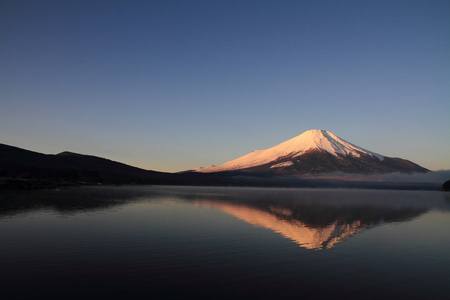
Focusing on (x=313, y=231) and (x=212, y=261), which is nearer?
(x=212, y=261)

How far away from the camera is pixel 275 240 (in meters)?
18.2

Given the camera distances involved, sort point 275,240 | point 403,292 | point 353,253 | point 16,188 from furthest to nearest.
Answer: point 16,188 < point 275,240 < point 353,253 < point 403,292

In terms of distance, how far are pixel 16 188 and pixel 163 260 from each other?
172 ft

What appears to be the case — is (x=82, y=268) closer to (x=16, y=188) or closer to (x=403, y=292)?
(x=403, y=292)

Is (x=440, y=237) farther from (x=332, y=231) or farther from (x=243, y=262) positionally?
(x=243, y=262)

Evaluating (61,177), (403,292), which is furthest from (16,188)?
(403,292)

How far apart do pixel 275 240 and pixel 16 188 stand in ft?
174

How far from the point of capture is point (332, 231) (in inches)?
875

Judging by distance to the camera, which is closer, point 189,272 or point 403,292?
point 403,292

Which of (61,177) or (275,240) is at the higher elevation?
(61,177)

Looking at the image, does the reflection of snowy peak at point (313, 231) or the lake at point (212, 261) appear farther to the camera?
the reflection of snowy peak at point (313, 231)

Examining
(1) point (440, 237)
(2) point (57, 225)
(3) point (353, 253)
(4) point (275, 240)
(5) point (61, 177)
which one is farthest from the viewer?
(5) point (61, 177)

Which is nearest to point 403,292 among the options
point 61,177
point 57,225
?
point 57,225

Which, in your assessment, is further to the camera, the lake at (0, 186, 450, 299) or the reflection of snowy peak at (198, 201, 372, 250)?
the reflection of snowy peak at (198, 201, 372, 250)
